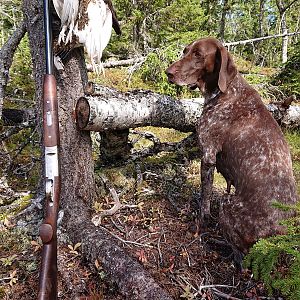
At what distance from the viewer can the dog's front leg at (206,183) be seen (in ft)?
13.6

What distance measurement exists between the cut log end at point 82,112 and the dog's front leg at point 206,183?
1.42 metres

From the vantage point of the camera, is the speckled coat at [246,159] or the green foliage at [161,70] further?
the green foliage at [161,70]

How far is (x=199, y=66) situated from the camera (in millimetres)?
4273

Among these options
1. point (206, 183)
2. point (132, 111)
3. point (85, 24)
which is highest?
point (85, 24)

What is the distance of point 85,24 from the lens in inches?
123

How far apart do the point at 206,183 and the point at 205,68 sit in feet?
4.40

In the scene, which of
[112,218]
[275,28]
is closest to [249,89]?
[112,218]

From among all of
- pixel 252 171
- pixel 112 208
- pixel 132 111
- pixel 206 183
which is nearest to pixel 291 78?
pixel 206 183

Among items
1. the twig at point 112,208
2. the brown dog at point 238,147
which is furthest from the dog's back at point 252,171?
the twig at point 112,208

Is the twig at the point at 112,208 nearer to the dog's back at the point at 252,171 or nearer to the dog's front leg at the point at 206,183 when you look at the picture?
the dog's front leg at the point at 206,183

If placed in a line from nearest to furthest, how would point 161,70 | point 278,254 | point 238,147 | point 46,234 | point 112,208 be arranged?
point 278,254
point 46,234
point 238,147
point 112,208
point 161,70

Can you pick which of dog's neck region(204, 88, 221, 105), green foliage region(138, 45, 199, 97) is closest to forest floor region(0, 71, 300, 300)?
dog's neck region(204, 88, 221, 105)

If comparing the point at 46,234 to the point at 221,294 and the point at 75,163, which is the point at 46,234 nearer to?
the point at 75,163

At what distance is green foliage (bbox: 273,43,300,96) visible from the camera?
891 cm
